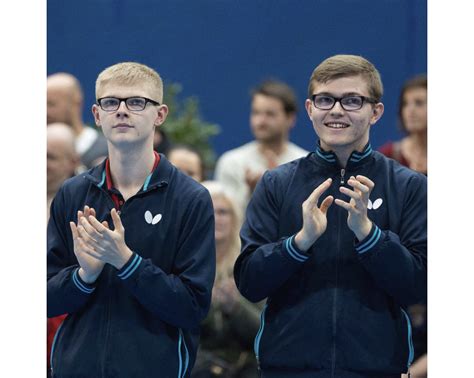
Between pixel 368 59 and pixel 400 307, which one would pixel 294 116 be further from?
pixel 400 307

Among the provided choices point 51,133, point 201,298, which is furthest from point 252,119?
point 201,298

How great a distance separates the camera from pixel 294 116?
4559 mm

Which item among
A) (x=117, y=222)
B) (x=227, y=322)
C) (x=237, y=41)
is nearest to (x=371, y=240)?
(x=117, y=222)

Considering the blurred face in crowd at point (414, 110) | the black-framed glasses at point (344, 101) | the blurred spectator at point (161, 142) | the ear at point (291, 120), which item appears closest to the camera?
the black-framed glasses at point (344, 101)

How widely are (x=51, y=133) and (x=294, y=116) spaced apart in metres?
1.22

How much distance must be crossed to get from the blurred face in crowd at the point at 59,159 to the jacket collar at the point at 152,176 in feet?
1.78

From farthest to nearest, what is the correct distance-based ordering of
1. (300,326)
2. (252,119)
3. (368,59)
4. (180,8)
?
(252,119), (180,8), (368,59), (300,326)

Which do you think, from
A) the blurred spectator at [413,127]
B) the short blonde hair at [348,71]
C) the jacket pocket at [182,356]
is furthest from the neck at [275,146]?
the jacket pocket at [182,356]

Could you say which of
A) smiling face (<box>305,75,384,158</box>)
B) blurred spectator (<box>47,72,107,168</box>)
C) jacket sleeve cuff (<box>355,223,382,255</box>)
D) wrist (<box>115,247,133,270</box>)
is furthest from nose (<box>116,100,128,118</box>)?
jacket sleeve cuff (<box>355,223,382,255</box>)

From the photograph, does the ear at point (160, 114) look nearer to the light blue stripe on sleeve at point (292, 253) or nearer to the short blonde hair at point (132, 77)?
the short blonde hair at point (132, 77)

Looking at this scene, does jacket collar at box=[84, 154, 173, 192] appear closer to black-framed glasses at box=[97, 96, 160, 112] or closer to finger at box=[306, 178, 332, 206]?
black-framed glasses at box=[97, 96, 160, 112]

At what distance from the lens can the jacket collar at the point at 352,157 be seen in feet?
12.5

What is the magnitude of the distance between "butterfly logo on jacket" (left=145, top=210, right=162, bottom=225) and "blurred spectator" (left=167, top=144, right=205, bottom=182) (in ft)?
3.30

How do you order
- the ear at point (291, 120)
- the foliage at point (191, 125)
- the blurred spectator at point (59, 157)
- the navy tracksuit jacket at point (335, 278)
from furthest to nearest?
the foliage at point (191, 125), the ear at point (291, 120), the blurred spectator at point (59, 157), the navy tracksuit jacket at point (335, 278)
